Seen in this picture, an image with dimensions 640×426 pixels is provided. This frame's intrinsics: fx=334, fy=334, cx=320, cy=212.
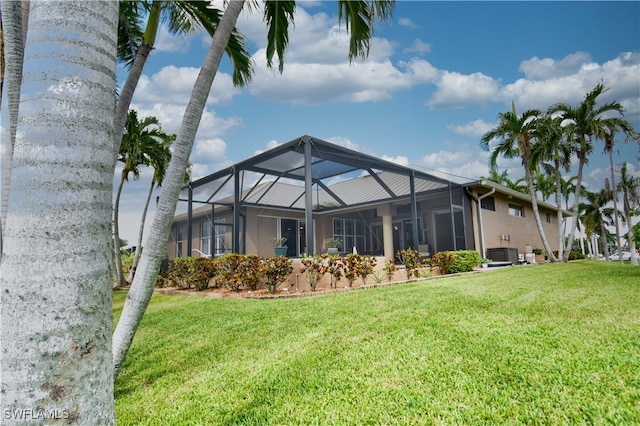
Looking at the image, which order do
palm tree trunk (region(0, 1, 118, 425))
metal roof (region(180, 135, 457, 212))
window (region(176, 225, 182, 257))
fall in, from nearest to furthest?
palm tree trunk (region(0, 1, 118, 425)), metal roof (region(180, 135, 457, 212)), window (region(176, 225, 182, 257))

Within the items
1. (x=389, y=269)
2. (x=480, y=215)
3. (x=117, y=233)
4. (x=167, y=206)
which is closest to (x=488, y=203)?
(x=480, y=215)

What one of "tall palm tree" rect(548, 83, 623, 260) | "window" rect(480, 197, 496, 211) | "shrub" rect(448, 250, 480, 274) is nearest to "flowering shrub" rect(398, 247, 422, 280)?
"shrub" rect(448, 250, 480, 274)

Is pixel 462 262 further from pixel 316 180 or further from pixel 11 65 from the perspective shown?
pixel 11 65

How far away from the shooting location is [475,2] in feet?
33.6

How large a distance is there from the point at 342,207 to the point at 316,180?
13.2ft

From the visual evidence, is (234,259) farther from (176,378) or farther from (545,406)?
(545,406)

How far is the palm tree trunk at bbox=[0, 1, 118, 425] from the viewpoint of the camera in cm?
113

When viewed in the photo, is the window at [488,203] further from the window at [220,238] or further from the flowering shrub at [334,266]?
the window at [220,238]

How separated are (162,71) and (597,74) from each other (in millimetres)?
19169

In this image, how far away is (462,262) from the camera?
1209 cm

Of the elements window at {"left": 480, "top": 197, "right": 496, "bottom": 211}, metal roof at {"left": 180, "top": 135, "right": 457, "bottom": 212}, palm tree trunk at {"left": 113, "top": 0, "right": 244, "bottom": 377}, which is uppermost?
metal roof at {"left": 180, "top": 135, "right": 457, "bottom": 212}

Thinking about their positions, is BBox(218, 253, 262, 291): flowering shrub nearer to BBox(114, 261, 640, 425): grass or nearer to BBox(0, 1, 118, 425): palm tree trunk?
BBox(114, 261, 640, 425): grass

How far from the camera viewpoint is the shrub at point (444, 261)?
38.7 feet

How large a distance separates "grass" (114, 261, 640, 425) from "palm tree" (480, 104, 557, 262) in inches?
485
